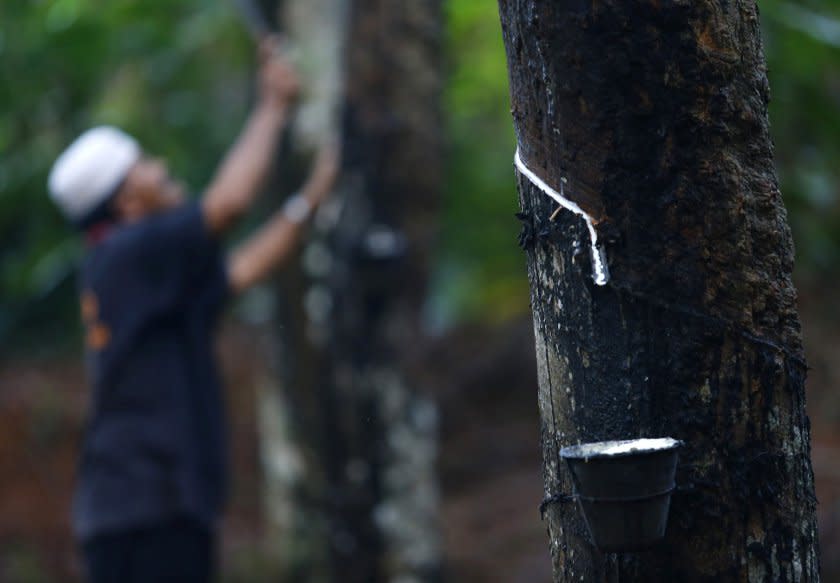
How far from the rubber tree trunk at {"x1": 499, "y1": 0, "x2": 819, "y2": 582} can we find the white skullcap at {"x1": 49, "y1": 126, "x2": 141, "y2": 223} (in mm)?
3303

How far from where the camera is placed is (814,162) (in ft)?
24.0

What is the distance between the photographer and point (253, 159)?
15.8 feet

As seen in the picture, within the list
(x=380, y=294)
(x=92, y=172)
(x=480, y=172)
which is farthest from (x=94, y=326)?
(x=480, y=172)

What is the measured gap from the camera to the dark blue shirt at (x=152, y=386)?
4.46 meters

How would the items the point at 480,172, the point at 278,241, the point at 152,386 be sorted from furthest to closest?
the point at 480,172, the point at 278,241, the point at 152,386

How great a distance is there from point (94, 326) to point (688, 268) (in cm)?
346

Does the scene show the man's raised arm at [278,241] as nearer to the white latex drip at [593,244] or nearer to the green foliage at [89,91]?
the green foliage at [89,91]

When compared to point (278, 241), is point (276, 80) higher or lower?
higher

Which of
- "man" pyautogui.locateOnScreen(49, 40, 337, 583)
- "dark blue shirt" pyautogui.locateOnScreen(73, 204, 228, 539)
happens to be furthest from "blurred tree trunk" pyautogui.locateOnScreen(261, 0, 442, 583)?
"dark blue shirt" pyautogui.locateOnScreen(73, 204, 228, 539)

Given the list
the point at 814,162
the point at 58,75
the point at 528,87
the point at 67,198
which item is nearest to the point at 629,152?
the point at 528,87

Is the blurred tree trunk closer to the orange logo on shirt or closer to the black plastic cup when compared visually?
the orange logo on shirt

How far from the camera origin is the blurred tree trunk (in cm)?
557

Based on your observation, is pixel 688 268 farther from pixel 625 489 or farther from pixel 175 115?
pixel 175 115

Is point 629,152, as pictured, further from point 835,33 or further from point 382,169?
point 835,33
